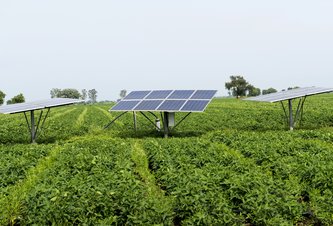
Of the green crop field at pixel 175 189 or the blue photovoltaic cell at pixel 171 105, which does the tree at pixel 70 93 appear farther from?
the green crop field at pixel 175 189

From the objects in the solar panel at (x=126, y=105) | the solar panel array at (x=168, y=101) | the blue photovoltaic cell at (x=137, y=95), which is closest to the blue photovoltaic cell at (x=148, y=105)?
the solar panel array at (x=168, y=101)

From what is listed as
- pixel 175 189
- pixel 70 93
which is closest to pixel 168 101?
pixel 175 189

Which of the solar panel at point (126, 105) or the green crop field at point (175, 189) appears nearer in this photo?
the green crop field at point (175, 189)

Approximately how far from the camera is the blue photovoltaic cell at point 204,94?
68.9 ft

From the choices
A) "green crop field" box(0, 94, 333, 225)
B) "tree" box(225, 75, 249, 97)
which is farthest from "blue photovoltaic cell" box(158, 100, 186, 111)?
"tree" box(225, 75, 249, 97)

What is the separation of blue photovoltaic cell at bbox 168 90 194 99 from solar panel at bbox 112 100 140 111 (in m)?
2.38

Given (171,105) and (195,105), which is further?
(171,105)

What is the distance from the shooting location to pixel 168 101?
2159cm

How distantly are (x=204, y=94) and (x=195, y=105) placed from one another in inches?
68.6

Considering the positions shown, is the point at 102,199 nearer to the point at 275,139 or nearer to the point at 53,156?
the point at 53,156

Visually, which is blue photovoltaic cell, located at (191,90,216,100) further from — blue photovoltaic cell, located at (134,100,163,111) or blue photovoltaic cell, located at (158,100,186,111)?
blue photovoltaic cell, located at (134,100,163,111)

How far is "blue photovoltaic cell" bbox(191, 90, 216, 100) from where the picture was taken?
21.0 meters

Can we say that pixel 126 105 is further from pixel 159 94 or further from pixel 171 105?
pixel 171 105

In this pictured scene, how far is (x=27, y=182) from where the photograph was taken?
922 cm
